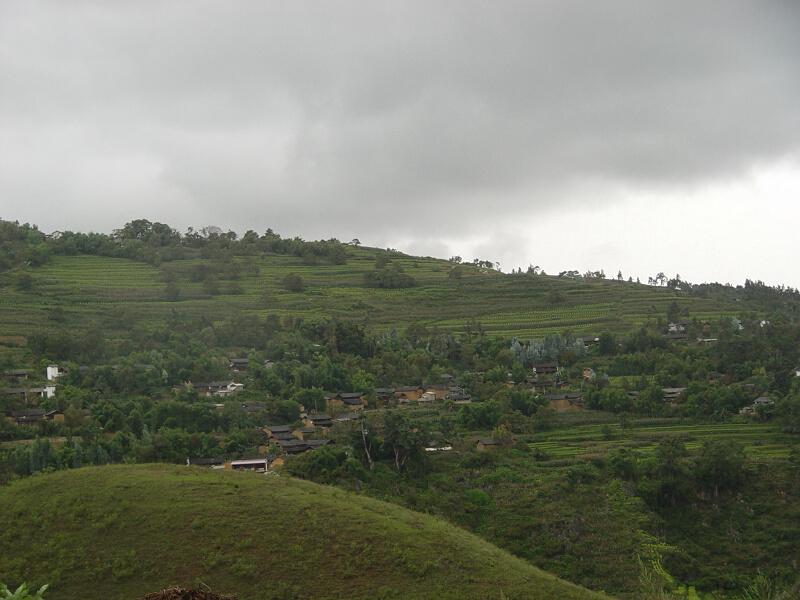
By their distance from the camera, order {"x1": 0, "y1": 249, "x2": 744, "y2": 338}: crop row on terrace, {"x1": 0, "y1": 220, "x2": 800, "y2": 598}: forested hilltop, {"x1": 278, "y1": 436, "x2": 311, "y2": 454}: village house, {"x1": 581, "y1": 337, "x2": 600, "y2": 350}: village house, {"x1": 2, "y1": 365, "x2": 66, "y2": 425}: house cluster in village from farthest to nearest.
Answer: {"x1": 0, "y1": 249, "x2": 744, "y2": 338}: crop row on terrace
{"x1": 581, "y1": 337, "x2": 600, "y2": 350}: village house
{"x1": 2, "y1": 365, "x2": 66, "y2": 425}: house cluster in village
{"x1": 278, "y1": 436, "x2": 311, "y2": 454}: village house
{"x1": 0, "y1": 220, "x2": 800, "y2": 598}: forested hilltop

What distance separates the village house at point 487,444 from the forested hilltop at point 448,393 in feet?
1.93

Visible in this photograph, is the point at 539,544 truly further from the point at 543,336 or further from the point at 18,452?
the point at 543,336

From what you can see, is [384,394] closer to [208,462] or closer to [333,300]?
[208,462]

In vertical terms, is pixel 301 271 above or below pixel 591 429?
above

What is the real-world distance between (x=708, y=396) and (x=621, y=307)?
4033 centimetres

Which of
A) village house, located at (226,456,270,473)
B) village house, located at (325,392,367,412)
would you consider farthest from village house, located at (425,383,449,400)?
village house, located at (226,456,270,473)

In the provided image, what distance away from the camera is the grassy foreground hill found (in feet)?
78.0

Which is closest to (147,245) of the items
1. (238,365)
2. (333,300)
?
(333,300)

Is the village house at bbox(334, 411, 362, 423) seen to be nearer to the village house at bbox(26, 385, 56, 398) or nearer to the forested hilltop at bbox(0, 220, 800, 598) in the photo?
the forested hilltop at bbox(0, 220, 800, 598)

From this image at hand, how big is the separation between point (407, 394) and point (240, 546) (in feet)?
148

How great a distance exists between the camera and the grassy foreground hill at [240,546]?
23.8m

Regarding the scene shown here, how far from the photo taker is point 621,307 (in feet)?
331

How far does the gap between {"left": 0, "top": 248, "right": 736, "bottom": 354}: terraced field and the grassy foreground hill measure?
178 ft

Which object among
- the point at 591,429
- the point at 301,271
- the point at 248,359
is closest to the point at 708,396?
the point at 591,429
